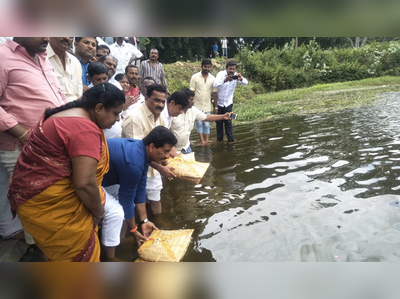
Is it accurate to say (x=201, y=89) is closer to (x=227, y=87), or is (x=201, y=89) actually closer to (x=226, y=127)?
(x=227, y=87)

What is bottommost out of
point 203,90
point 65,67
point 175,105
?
point 175,105

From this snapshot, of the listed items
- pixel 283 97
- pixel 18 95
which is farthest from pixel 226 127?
pixel 283 97

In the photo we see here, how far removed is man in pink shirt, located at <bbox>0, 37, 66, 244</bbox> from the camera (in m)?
2.31

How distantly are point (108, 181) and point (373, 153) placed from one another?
4.77 m

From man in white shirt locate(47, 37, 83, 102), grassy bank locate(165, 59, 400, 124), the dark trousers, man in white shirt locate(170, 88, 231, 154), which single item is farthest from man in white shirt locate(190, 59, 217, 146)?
man in white shirt locate(47, 37, 83, 102)

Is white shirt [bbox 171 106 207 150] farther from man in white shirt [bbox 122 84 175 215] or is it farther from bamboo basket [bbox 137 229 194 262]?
bamboo basket [bbox 137 229 194 262]

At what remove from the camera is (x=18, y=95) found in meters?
2.38

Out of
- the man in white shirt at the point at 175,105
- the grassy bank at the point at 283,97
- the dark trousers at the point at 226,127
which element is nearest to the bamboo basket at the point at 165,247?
the man in white shirt at the point at 175,105

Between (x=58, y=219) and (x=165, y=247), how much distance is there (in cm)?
109

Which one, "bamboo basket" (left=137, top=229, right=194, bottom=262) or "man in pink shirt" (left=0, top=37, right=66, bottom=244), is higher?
"man in pink shirt" (left=0, top=37, right=66, bottom=244)

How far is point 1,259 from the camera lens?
2.42 metres

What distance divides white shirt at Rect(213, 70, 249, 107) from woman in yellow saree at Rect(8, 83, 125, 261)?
478 centimetres
